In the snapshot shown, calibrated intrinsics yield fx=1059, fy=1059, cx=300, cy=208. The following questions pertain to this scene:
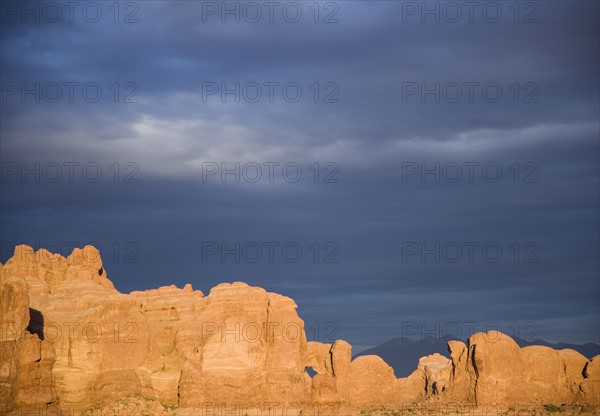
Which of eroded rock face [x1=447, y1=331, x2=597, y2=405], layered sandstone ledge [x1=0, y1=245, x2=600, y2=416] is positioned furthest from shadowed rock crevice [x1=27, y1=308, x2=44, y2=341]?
eroded rock face [x1=447, y1=331, x2=597, y2=405]

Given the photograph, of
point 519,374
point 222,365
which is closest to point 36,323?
point 222,365

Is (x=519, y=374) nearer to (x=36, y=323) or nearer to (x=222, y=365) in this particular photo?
(x=222, y=365)

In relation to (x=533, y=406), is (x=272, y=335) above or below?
above

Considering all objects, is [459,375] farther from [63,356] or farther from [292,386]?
[63,356]

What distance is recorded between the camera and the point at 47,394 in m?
132

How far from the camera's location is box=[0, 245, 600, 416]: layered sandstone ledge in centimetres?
13488

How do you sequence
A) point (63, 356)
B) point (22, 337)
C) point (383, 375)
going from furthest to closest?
point (383, 375), point (63, 356), point (22, 337)

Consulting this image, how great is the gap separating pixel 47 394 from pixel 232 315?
2593 centimetres

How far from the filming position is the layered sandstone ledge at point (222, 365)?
13488 cm

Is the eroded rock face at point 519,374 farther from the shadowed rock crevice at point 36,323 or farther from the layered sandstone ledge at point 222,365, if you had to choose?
the shadowed rock crevice at point 36,323

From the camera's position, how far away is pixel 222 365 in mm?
138000

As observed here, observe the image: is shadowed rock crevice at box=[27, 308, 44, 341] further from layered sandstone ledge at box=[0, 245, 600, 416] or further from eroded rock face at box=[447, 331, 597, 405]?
eroded rock face at box=[447, 331, 597, 405]

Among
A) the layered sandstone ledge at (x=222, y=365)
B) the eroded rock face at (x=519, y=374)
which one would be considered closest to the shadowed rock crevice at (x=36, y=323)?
the layered sandstone ledge at (x=222, y=365)

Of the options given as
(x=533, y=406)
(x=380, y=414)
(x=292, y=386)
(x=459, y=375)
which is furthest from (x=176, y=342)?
(x=533, y=406)
